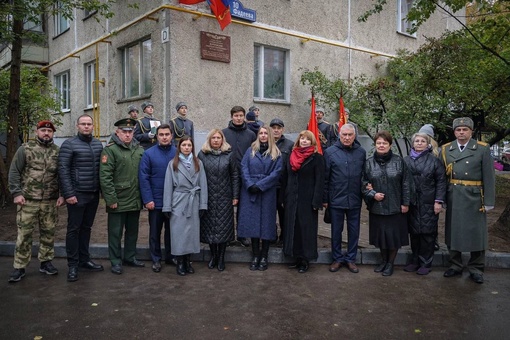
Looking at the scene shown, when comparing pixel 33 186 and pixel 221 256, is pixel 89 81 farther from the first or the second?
pixel 221 256

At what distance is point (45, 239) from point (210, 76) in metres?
6.45

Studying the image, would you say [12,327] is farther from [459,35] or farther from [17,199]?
[459,35]

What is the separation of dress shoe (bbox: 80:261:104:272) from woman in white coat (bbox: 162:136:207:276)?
1063mm

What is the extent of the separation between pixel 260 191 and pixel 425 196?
2.15m

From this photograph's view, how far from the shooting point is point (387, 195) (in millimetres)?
5727

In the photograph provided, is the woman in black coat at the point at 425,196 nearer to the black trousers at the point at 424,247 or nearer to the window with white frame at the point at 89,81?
the black trousers at the point at 424,247

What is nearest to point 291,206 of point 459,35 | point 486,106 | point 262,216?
point 262,216

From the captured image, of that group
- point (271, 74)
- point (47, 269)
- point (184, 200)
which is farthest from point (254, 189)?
point (271, 74)

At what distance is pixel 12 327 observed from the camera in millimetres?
4082

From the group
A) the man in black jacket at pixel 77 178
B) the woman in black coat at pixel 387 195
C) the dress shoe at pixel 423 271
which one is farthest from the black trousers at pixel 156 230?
the dress shoe at pixel 423 271

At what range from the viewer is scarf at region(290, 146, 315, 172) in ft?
19.0

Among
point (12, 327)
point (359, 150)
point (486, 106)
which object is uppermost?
point (486, 106)

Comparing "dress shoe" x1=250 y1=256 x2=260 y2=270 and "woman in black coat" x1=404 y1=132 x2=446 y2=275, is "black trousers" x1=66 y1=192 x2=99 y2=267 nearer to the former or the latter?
"dress shoe" x1=250 y1=256 x2=260 y2=270

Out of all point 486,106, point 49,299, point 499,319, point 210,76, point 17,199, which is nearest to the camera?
point 499,319
